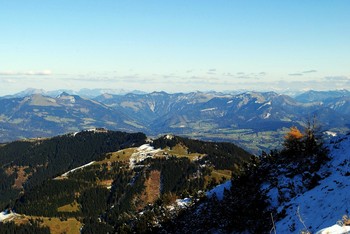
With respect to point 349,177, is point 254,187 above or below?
below

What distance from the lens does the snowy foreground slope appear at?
86.2ft

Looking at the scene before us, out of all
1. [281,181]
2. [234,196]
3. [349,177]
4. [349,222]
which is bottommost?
[234,196]

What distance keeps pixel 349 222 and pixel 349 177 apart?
19.1 metres

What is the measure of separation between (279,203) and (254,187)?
847cm

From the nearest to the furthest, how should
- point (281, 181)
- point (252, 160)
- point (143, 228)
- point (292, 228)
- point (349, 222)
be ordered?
point (349, 222) → point (292, 228) → point (281, 181) → point (143, 228) → point (252, 160)

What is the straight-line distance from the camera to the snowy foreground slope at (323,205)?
2627 centimetres

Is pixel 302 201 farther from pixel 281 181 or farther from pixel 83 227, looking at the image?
pixel 83 227

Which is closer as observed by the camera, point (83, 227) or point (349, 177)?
point (349, 177)

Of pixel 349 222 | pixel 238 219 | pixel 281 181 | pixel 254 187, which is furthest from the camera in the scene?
pixel 254 187

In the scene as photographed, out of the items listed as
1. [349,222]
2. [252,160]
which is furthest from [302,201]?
[252,160]

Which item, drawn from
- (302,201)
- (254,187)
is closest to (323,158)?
(254,187)

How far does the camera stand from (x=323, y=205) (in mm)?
29609

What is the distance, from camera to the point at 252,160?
6209 cm

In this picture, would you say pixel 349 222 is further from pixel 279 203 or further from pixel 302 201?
pixel 279 203
